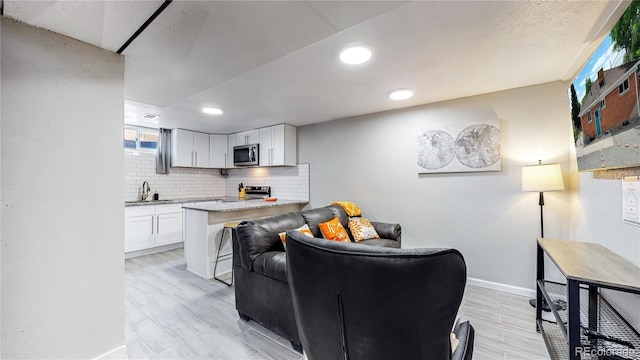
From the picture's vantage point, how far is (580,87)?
1.80 m

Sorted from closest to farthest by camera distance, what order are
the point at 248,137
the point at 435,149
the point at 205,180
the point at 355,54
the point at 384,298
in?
1. the point at 384,298
2. the point at 355,54
3. the point at 435,149
4. the point at 248,137
5. the point at 205,180

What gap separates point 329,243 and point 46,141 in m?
1.90

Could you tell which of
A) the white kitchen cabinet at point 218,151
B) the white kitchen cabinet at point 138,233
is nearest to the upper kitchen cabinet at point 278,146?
the white kitchen cabinet at point 218,151

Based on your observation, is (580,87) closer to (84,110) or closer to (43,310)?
(84,110)

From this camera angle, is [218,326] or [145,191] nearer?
[218,326]

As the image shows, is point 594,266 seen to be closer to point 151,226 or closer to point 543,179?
point 543,179

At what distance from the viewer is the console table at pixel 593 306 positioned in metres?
1.23

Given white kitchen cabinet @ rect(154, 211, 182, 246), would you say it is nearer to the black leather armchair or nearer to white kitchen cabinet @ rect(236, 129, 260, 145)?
white kitchen cabinet @ rect(236, 129, 260, 145)

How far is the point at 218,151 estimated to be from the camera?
17.4ft

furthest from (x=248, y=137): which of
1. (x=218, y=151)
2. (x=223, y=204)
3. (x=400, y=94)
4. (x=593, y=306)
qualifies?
(x=593, y=306)

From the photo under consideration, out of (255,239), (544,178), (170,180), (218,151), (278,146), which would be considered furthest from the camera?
(218,151)

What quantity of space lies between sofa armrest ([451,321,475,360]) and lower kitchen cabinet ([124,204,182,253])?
176 inches

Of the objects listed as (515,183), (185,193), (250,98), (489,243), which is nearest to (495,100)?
(515,183)

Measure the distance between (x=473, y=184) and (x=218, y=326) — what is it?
3.13 metres
